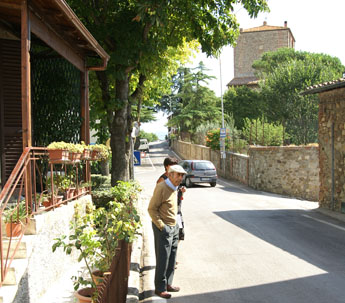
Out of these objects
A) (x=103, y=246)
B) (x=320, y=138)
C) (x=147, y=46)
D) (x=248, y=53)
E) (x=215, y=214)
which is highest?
(x=248, y=53)

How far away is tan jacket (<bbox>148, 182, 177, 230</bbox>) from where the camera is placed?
5.96 metres

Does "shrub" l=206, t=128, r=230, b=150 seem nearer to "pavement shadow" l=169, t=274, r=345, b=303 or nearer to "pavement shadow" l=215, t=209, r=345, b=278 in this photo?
"pavement shadow" l=215, t=209, r=345, b=278

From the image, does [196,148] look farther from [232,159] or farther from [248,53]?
[248,53]

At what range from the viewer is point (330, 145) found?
50.9ft

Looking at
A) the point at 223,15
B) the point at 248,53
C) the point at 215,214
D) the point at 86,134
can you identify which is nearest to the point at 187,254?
the point at 86,134

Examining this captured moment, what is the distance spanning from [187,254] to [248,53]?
7076cm

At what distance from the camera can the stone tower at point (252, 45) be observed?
244ft

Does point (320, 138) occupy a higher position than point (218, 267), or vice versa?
point (320, 138)

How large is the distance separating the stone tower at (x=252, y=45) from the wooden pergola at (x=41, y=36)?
6588 cm

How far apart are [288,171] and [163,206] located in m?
18.3

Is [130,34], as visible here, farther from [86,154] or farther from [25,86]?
[25,86]

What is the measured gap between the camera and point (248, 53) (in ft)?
248

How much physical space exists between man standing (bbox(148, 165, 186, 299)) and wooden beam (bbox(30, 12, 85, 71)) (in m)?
3.10

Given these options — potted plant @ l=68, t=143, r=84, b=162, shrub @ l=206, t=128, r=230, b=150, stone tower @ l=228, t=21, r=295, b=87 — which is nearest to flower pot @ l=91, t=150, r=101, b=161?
potted plant @ l=68, t=143, r=84, b=162
